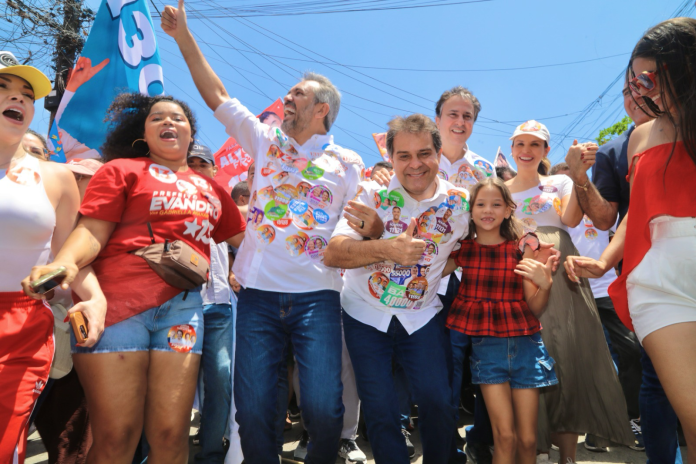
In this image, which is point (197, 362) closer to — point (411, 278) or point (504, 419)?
point (411, 278)

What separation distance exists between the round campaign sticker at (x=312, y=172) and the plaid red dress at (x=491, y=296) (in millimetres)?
1037

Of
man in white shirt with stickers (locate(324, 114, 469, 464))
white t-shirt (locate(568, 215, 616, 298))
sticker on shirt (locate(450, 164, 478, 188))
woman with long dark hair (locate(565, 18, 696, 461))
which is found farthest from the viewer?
white t-shirt (locate(568, 215, 616, 298))

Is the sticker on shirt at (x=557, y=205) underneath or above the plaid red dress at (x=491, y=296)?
above

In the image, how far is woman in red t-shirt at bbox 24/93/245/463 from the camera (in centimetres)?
219

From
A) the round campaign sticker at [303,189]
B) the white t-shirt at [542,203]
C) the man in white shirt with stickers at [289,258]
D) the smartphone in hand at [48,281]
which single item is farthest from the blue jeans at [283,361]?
the white t-shirt at [542,203]

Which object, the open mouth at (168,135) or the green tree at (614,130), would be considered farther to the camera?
the green tree at (614,130)

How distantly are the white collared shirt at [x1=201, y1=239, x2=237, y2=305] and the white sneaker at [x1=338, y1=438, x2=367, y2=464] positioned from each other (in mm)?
1438

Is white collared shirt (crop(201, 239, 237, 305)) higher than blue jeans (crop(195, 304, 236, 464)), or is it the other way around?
white collared shirt (crop(201, 239, 237, 305))

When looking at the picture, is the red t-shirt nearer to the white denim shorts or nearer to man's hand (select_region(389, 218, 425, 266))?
man's hand (select_region(389, 218, 425, 266))

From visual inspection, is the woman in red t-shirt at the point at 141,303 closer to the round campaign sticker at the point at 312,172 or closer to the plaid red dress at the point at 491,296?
the round campaign sticker at the point at 312,172

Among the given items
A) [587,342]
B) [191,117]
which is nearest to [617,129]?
[587,342]

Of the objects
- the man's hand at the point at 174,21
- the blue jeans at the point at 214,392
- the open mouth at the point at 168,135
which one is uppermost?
the man's hand at the point at 174,21

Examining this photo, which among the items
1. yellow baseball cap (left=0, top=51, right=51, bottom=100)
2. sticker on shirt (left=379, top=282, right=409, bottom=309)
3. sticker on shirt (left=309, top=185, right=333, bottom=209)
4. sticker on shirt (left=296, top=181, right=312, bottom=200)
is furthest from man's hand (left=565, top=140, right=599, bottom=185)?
yellow baseball cap (left=0, top=51, right=51, bottom=100)

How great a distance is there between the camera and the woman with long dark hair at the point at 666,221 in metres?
1.80
